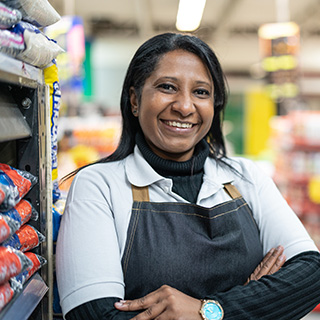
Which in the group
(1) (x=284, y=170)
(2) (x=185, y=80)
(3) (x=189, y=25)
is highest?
(3) (x=189, y=25)

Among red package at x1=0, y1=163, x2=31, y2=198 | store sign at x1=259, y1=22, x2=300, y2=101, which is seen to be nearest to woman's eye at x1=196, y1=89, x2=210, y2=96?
red package at x1=0, y1=163, x2=31, y2=198

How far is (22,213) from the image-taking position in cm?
126

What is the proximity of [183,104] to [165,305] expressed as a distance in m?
0.73

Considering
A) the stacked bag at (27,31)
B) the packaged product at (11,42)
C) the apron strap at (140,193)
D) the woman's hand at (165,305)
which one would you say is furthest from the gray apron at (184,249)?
the packaged product at (11,42)

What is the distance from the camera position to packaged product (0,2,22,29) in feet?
3.51

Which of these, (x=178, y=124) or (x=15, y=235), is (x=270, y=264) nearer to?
(x=178, y=124)

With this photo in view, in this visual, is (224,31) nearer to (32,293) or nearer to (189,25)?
(189,25)

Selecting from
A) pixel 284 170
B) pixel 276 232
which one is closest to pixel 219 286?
pixel 276 232

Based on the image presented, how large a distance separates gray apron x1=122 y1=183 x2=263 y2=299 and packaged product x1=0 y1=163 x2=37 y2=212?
420 mm

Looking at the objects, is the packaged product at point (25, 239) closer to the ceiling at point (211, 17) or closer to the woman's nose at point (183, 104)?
the woman's nose at point (183, 104)

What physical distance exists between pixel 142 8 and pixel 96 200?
992cm

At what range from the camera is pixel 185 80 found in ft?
5.54

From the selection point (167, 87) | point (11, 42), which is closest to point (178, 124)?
point (167, 87)

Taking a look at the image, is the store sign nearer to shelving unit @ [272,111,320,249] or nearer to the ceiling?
shelving unit @ [272,111,320,249]
